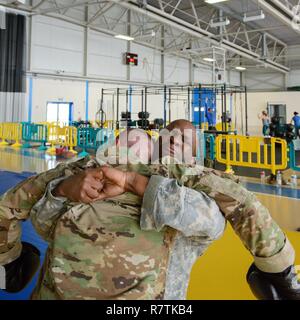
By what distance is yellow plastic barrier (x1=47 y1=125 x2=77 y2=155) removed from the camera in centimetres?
1109

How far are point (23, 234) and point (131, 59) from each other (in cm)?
1733

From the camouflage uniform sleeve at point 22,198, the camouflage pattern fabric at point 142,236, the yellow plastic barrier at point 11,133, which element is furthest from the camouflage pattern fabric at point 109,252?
the yellow plastic barrier at point 11,133

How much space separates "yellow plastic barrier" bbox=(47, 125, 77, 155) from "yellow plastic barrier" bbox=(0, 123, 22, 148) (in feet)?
4.66

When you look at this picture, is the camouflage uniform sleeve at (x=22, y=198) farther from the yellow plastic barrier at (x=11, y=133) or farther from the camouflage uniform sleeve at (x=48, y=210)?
the yellow plastic barrier at (x=11, y=133)

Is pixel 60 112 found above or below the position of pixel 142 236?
above

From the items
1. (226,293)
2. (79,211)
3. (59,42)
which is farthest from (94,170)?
(59,42)

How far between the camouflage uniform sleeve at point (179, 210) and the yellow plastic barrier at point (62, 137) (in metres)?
10.1

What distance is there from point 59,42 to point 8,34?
101 inches

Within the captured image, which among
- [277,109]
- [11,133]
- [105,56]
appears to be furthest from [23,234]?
[277,109]

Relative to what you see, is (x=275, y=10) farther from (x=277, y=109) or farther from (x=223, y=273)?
(x=277, y=109)

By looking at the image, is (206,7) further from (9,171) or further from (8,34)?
(9,171)

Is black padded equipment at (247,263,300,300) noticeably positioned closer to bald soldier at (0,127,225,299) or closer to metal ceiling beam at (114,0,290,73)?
bald soldier at (0,127,225,299)

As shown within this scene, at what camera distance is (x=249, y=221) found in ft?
3.16

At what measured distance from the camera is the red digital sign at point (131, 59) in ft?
63.0
